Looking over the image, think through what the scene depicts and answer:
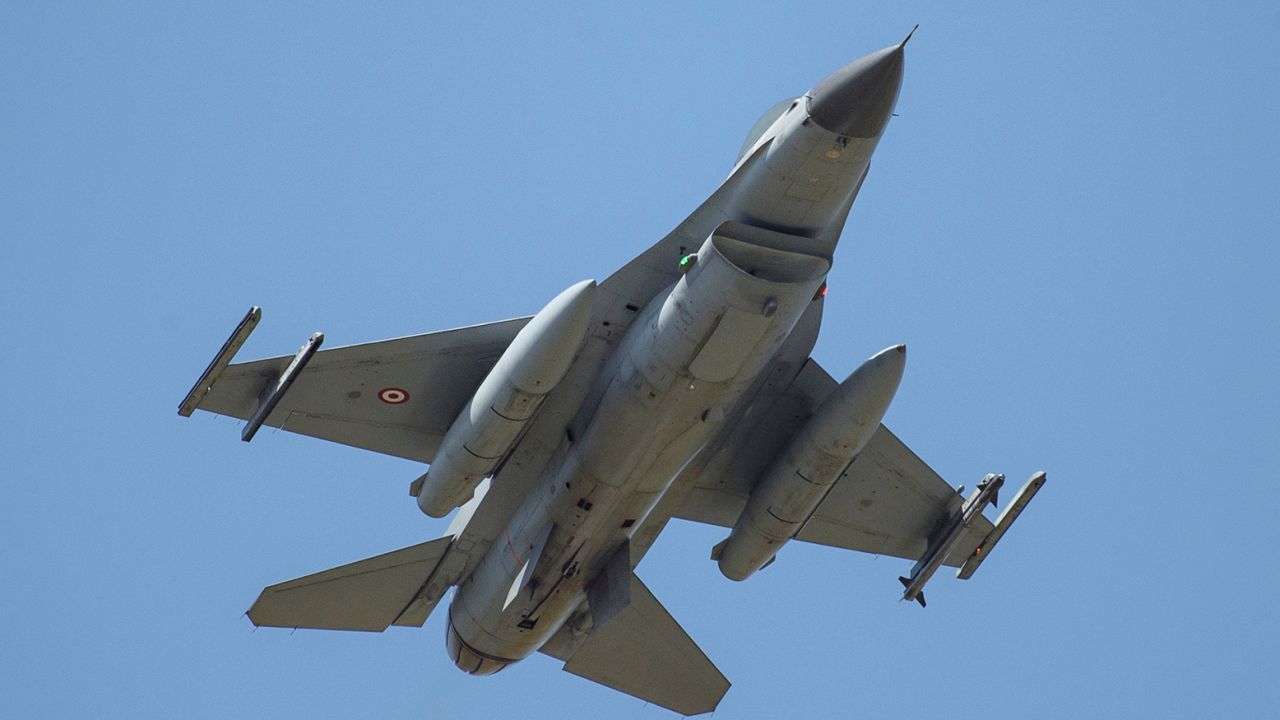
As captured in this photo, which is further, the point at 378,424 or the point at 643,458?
the point at 378,424

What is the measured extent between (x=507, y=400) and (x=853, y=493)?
5421mm

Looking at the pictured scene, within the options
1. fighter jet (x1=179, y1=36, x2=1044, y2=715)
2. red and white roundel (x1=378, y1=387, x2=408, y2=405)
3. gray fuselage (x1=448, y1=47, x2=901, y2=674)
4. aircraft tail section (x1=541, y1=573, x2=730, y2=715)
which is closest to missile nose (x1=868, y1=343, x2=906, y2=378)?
fighter jet (x1=179, y1=36, x2=1044, y2=715)

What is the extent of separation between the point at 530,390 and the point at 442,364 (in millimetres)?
1949

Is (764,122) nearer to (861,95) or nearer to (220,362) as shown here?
(861,95)

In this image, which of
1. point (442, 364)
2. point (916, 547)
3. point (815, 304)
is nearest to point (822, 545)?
point (916, 547)

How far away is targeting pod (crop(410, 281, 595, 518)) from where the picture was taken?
1539 centimetres

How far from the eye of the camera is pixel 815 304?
17047 mm

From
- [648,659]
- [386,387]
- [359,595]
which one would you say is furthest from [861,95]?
[359,595]

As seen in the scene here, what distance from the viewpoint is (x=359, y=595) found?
18.1 m

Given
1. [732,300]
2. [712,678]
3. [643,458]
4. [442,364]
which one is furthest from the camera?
[712,678]

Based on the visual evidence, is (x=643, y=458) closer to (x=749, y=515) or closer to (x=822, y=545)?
(x=749, y=515)

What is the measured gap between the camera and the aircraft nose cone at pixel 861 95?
14.7m

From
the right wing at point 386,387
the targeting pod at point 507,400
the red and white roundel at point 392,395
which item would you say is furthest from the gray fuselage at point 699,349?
the red and white roundel at point 392,395

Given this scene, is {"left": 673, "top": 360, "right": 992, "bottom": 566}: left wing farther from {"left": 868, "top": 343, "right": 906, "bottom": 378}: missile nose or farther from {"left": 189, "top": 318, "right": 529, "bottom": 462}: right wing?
{"left": 189, "top": 318, "right": 529, "bottom": 462}: right wing
